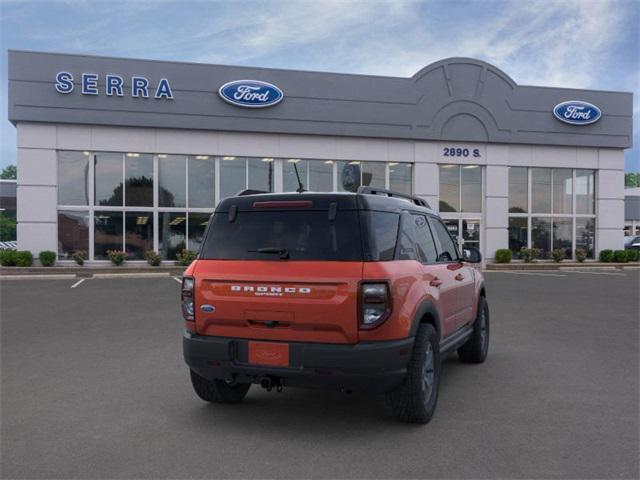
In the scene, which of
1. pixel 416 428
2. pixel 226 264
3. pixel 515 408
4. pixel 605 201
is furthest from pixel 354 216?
pixel 605 201

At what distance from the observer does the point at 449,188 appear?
87.5 feet

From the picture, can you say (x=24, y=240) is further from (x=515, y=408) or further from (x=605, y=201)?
(x=605, y=201)

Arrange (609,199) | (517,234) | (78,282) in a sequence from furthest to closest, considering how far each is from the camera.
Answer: (609,199)
(517,234)
(78,282)

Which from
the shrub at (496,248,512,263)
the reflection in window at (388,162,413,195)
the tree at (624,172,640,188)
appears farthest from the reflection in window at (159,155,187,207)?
the tree at (624,172,640,188)

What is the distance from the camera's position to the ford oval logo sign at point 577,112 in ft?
89.8

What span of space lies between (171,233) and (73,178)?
4389 mm

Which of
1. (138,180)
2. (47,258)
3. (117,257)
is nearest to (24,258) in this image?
(47,258)

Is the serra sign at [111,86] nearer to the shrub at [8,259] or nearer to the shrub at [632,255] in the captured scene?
the shrub at [8,259]

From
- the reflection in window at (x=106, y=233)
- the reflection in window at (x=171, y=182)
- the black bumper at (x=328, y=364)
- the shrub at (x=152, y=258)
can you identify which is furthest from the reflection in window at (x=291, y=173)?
the black bumper at (x=328, y=364)

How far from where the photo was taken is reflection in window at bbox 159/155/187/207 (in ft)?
77.2

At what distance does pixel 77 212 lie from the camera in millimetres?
22703

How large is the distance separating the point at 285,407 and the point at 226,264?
5.07 feet

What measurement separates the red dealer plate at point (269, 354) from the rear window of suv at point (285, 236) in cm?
68

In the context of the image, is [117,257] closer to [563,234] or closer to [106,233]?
[106,233]
